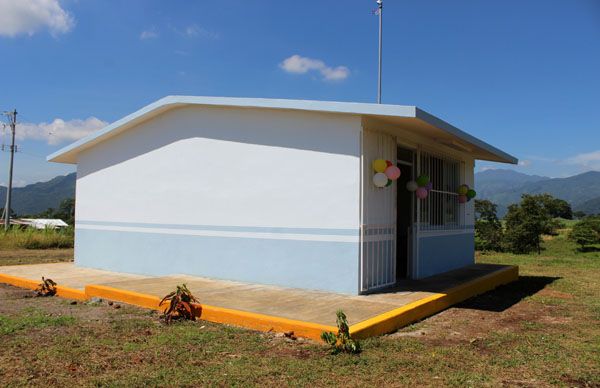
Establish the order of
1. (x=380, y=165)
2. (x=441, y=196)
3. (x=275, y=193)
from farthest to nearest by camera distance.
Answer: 1. (x=441, y=196)
2. (x=275, y=193)
3. (x=380, y=165)

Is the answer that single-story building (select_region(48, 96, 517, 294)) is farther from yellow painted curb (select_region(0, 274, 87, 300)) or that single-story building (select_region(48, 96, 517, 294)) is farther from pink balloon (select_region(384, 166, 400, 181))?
yellow painted curb (select_region(0, 274, 87, 300))

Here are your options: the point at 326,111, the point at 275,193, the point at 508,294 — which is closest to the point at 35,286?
the point at 275,193

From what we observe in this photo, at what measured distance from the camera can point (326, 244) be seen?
884cm

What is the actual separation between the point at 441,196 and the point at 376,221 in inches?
139

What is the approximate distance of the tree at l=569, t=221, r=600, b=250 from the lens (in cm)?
2716

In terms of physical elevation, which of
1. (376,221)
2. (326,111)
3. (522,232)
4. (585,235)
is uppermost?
(326,111)

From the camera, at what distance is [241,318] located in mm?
6895

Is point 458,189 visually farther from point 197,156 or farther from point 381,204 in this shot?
point 197,156

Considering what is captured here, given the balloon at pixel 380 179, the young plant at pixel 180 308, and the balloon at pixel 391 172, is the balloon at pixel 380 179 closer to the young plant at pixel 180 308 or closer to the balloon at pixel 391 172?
the balloon at pixel 391 172

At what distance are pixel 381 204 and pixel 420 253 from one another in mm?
2189

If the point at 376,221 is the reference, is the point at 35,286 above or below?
below

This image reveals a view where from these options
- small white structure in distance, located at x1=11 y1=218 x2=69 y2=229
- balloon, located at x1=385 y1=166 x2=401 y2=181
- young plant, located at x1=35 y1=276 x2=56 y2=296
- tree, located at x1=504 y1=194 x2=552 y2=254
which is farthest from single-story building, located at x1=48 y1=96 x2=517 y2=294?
small white structure in distance, located at x1=11 y1=218 x2=69 y2=229

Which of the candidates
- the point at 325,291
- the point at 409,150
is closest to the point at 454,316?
the point at 325,291

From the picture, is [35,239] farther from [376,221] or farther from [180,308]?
[376,221]
